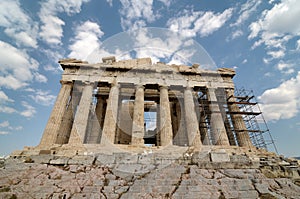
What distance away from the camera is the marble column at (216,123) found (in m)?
14.9

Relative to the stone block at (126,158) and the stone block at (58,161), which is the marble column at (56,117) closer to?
the stone block at (58,161)

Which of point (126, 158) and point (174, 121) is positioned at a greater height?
point (174, 121)

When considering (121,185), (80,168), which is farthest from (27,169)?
(121,185)

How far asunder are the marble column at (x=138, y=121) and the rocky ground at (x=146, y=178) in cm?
497

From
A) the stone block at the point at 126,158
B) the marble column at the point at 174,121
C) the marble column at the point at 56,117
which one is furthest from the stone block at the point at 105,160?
the marble column at the point at 174,121

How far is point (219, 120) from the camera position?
52.8ft

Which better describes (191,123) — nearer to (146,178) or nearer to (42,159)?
(146,178)

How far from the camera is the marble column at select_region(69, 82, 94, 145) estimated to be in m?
13.7

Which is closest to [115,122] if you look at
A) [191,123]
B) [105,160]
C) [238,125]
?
[105,160]

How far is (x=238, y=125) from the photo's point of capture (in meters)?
16.2

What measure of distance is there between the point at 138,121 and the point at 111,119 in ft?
7.83

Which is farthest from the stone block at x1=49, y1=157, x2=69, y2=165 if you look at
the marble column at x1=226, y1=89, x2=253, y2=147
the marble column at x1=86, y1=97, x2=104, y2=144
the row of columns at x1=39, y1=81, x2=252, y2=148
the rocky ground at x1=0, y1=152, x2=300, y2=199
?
the marble column at x1=226, y1=89, x2=253, y2=147

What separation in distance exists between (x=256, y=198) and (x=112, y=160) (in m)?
6.16

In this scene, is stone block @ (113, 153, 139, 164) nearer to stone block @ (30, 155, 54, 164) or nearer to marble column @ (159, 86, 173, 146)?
stone block @ (30, 155, 54, 164)
